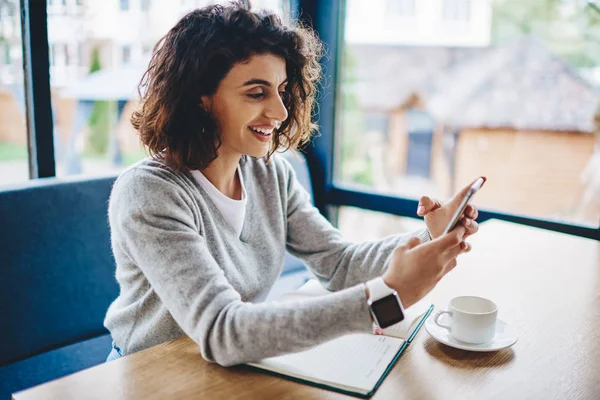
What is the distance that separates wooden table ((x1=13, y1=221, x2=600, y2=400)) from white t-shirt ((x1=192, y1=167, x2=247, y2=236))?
359mm

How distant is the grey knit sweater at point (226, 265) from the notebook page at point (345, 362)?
→ 5 cm

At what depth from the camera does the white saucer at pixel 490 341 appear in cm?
103

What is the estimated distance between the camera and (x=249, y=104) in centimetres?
131

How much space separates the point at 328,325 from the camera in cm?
92

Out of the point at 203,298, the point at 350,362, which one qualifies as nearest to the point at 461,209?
the point at 350,362

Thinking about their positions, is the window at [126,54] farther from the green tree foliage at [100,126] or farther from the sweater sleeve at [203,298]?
the sweater sleeve at [203,298]

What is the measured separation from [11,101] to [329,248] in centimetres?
115

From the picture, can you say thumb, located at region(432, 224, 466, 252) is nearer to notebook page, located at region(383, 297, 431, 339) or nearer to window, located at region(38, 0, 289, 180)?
notebook page, located at region(383, 297, 431, 339)

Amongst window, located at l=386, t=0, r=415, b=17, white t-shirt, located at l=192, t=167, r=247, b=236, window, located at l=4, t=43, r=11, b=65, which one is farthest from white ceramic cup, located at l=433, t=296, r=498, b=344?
window, located at l=386, t=0, r=415, b=17

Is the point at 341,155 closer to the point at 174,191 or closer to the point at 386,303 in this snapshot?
the point at 174,191

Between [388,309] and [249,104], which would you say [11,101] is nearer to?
[249,104]

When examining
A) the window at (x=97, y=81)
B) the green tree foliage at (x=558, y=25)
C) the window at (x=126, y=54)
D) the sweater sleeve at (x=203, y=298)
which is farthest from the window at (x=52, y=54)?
the green tree foliage at (x=558, y=25)

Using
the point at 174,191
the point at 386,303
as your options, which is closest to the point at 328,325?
the point at 386,303

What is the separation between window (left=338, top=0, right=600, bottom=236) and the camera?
208 centimetres
